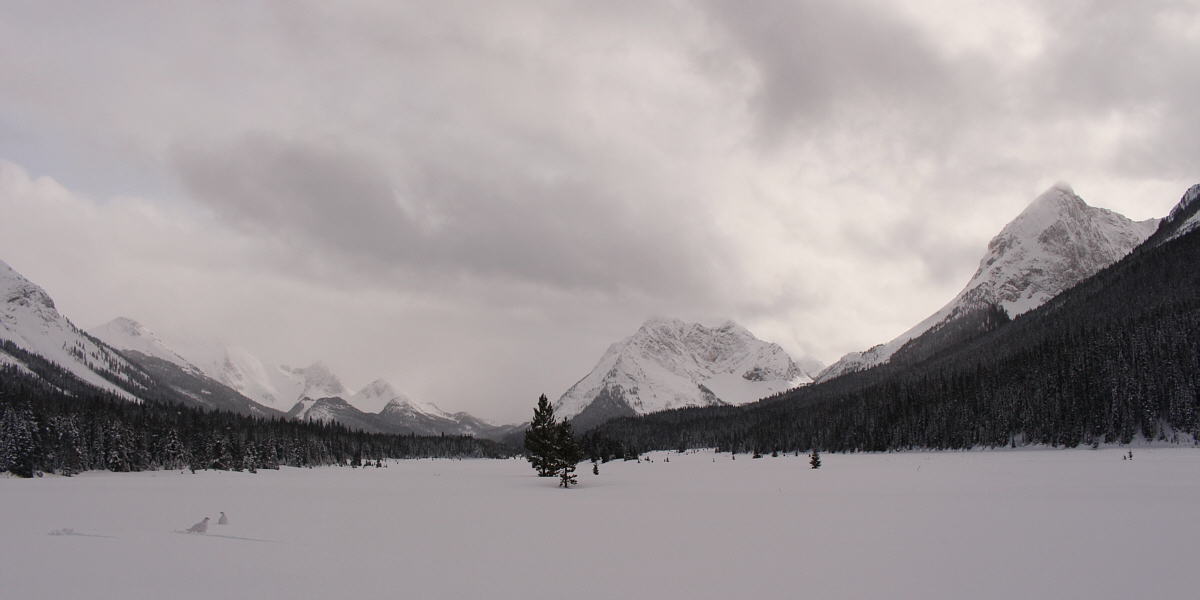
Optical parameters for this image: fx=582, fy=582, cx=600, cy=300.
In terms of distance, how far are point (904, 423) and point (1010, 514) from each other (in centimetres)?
9605

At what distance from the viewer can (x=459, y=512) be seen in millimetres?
29250

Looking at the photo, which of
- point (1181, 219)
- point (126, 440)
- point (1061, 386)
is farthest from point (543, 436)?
point (1181, 219)

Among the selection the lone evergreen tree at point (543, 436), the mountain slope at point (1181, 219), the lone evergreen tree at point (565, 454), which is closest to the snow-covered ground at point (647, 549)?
the lone evergreen tree at point (565, 454)

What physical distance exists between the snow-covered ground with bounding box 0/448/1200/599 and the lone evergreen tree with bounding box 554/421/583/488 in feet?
76.4

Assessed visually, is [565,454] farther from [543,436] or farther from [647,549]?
[647,549]

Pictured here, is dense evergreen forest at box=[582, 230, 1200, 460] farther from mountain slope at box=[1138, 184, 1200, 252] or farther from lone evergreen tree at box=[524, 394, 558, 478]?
lone evergreen tree at box=[524, 394, 558, 478]

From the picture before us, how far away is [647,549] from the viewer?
57.4 ft

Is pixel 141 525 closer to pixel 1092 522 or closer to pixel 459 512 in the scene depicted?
pixel 459 512

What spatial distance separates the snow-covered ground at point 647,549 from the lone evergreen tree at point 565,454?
23274mm

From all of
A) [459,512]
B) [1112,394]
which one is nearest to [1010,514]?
[459,512]

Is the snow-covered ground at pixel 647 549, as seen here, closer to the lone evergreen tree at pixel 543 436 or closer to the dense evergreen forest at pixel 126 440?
the lone evergreen tree at pixel 543 436

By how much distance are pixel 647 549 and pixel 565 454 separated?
38696 millimetres

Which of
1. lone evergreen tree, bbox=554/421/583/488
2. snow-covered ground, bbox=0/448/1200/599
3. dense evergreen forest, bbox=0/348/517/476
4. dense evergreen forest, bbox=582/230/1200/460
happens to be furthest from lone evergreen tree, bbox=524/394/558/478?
dense evergreen forest, bbox=582/230/1200/460

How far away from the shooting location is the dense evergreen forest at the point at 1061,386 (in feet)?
237
